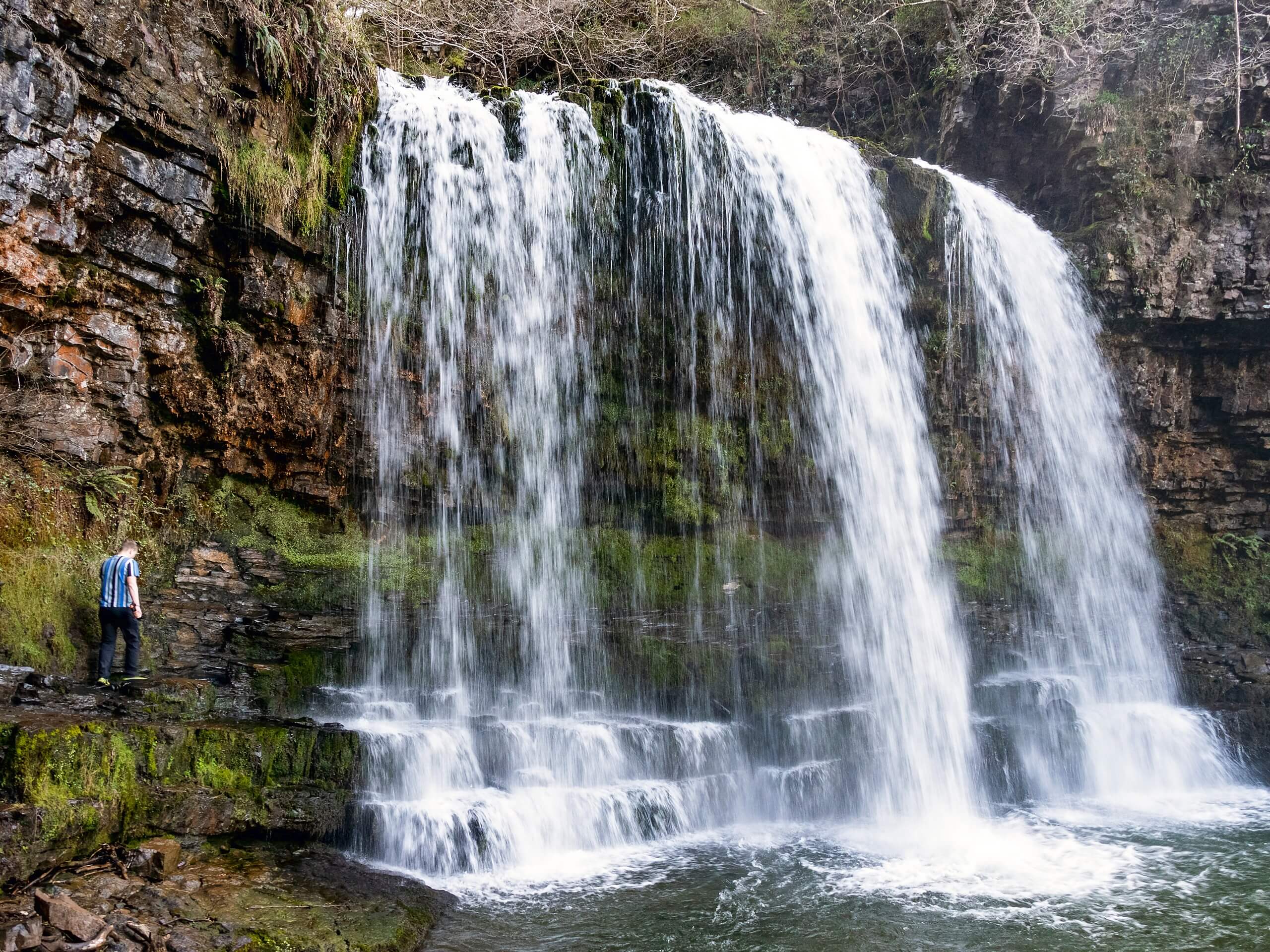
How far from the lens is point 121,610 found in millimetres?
7152

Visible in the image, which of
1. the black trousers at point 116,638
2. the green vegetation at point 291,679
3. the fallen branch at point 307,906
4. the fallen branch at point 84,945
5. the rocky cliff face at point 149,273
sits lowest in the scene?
the fallen branch at point 307,906

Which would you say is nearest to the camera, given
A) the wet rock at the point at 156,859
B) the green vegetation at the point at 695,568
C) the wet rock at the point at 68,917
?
the wet rock at the point at 68,917

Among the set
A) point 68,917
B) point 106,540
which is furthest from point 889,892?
point 106,540

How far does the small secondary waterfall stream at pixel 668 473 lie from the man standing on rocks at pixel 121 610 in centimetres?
198

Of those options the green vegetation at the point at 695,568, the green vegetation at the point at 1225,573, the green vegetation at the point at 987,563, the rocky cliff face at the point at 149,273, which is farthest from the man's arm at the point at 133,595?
the green vegetation at the point at 1225,573

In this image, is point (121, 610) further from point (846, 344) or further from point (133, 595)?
point (846, 344)

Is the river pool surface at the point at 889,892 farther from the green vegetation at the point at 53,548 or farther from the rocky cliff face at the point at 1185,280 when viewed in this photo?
the rocky cliff face at the point at 1185,280

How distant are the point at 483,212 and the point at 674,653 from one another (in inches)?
219

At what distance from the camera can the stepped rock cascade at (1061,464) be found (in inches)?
478

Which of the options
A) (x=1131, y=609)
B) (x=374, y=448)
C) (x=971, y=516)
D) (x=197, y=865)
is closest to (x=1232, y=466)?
(x=1131, y=609)

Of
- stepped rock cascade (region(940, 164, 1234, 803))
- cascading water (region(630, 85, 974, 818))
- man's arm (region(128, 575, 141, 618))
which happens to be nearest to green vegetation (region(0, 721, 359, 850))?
man's arm (region(128, 575, 141, 618))

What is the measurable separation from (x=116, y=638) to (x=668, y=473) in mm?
5989

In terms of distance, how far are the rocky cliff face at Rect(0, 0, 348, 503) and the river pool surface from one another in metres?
4.88

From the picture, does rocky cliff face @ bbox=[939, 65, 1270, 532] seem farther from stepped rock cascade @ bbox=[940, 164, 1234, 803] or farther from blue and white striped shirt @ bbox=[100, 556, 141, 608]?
blue and white striped shirt @ bbox=[100, 556, 141, 608]
